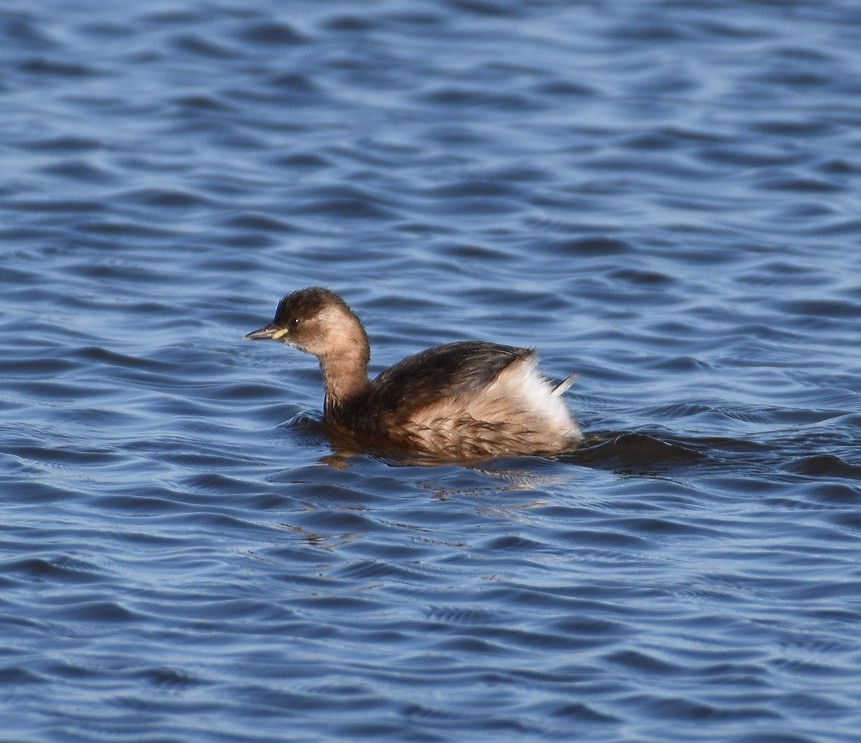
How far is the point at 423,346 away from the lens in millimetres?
10344

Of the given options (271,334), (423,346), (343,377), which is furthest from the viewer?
(423,346)

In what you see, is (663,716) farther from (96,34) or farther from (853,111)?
(96,34)

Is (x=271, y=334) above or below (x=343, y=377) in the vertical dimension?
above

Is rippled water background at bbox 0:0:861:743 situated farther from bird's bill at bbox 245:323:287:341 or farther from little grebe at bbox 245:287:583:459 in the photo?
bird's bill at bbox 245:323:287:341

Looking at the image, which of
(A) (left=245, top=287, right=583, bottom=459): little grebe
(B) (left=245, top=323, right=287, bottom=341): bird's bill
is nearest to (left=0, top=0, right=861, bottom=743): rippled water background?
(A) (left=245, top=287, right=583, bottom=459): little grebe

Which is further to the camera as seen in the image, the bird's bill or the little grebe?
the bird's bill

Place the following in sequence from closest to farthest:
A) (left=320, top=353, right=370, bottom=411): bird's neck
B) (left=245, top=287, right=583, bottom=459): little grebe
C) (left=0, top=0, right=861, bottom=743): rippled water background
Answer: (left=0, top=0, right=861, bottom=743): rippled water background → (left=245, top=287, right=583, bottom=459): little grebe → (left=320, top=353, right=370, bottom=411): bird's neck

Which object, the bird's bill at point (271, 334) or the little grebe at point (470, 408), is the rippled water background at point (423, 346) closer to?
the little grebe at point (470, 408)

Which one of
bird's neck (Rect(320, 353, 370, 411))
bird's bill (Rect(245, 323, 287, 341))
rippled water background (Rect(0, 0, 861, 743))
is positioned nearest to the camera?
rippled water background (Rect(0, 0, 861, 743))

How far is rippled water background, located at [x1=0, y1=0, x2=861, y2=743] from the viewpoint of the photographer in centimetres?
593

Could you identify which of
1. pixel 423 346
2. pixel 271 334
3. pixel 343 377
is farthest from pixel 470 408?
pixel 423 346

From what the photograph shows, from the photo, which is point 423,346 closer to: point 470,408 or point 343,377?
point 343,377

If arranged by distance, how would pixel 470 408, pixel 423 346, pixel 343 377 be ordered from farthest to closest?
pixel 423 346, pixel 343 377, pixel 470 408

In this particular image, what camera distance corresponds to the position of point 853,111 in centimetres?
1492
